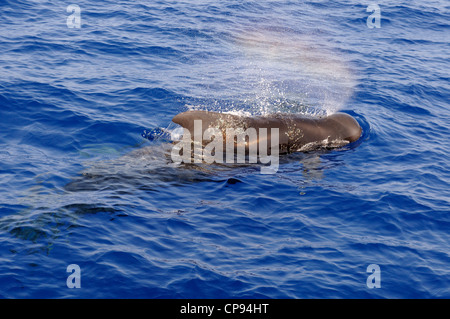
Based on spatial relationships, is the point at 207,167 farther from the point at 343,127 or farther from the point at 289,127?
the point at 343,127

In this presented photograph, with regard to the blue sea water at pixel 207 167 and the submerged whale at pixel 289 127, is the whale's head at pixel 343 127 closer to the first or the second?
the submerged whale at pixel 289 127

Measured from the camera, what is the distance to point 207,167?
14242 millimetres

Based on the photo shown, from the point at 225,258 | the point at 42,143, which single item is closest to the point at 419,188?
the point at 225,258

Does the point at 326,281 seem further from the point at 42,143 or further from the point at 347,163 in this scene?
the point at 42,143

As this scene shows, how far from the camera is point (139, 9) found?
27000 millimetres

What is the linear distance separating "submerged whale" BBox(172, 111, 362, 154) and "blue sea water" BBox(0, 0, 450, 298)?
37 centimetres

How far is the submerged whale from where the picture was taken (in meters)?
14.4

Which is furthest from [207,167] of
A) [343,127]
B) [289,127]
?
[343,127]

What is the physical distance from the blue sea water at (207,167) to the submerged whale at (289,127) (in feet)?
1.20

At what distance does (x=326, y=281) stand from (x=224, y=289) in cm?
188

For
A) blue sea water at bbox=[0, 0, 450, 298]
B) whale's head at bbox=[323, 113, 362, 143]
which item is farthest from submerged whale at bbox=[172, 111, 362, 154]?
blue sea water at bbox=[0, 0, 450, 298]

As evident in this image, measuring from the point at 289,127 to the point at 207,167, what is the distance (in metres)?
2.67

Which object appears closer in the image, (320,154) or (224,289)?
(224,289)

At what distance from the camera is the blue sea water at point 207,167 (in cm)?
1046
